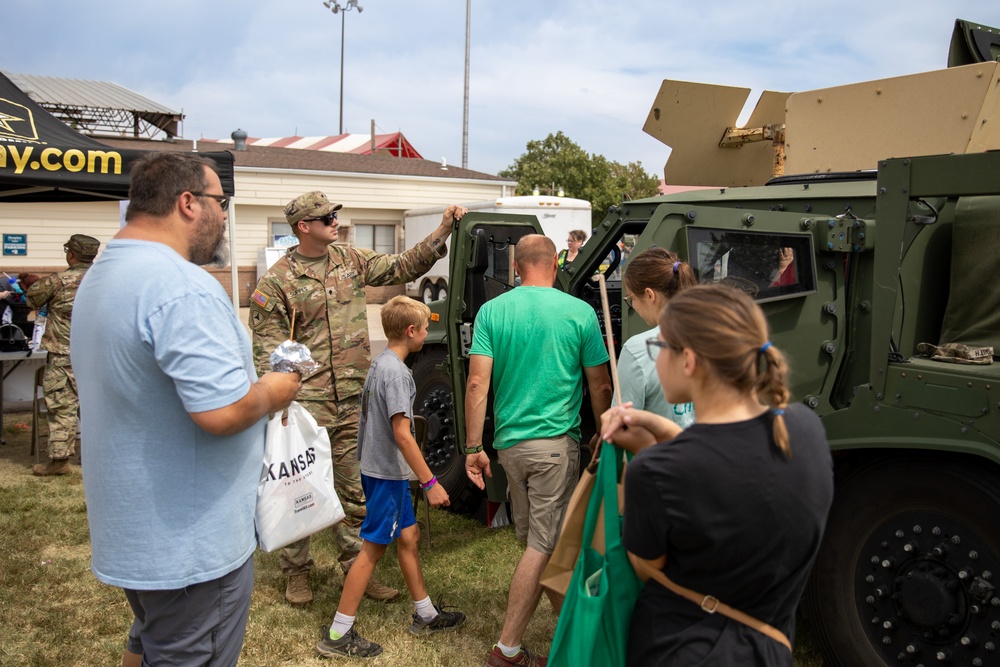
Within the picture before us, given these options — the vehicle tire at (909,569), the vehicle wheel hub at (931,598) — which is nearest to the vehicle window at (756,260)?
the vehicle tire at (909,569)

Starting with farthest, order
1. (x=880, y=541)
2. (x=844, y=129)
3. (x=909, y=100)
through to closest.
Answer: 1. (x=844, y=129)
2. (x=909, y=100)
3. (x=880, y=541)

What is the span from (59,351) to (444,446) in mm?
3504

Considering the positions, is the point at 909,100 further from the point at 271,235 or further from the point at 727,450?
the point at 271,235

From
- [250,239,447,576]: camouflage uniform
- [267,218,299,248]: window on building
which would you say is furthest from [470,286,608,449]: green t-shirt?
[267,218,299,248]: window on building

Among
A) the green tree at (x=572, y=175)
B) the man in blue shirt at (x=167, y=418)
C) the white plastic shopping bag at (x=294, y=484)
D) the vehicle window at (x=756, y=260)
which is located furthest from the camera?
the green tree at (x=572, y=175)

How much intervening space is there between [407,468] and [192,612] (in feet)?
5.31

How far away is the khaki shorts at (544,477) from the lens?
3471mm

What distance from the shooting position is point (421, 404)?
588 cm

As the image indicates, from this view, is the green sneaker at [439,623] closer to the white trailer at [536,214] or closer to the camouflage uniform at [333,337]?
the camouflage uniform at [333,337]

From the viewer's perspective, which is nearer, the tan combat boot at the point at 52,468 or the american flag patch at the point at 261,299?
the american flag patch at the point at 261,299

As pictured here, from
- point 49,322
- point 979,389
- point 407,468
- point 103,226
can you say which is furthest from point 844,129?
point 103,226

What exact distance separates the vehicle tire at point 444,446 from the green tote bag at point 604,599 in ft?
11.9

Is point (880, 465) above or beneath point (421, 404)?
above

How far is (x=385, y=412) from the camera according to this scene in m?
3.75
